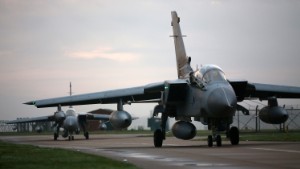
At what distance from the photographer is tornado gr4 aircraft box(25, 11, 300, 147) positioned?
24.2 metres

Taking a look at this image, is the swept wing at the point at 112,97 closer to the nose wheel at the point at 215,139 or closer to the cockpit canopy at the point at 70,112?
the nose wheel at the point at 215,139

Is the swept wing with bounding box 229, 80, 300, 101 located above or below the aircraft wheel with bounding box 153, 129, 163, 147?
above

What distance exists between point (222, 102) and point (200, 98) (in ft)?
6.04

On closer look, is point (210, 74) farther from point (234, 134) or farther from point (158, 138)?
Answer: point (158, 138)

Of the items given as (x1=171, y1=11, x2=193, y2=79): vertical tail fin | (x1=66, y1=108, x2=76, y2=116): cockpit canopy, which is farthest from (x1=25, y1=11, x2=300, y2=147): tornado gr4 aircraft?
(x1=66, y1=108, x2=76, y2=116): cockpit canopy

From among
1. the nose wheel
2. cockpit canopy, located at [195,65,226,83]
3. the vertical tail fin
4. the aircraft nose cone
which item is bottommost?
the nose wheel

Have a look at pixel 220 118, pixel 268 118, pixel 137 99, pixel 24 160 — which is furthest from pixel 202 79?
pixel 24 160

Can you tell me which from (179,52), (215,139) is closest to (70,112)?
(179,52)

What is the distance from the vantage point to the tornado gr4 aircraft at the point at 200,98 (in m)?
24.2

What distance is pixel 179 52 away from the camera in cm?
3325

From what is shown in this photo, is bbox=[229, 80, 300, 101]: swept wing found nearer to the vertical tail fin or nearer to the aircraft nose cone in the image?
the aircraft nose cone

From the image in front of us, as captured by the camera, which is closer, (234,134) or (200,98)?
(200,98)

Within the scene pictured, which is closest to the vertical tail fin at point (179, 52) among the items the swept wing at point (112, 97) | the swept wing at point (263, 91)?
the swept wing at point (112, 97)

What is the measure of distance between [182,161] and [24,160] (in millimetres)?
4409
